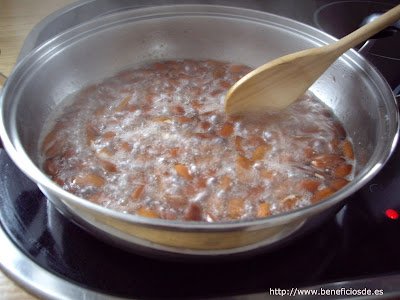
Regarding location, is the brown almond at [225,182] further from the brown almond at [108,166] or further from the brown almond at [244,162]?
the brown almond at [108,166]

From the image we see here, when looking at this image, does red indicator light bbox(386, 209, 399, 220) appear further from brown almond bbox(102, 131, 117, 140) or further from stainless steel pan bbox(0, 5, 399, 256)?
brown almond bbox(102, 131, 117, 140)

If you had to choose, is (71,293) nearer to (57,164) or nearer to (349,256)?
(57,164)

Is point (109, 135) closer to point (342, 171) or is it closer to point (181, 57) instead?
point (181, 57)

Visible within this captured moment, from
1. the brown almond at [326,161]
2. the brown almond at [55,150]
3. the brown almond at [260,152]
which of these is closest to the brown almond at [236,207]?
the brown almond at [260,152]

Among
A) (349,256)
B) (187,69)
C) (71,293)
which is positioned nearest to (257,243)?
(349,256)

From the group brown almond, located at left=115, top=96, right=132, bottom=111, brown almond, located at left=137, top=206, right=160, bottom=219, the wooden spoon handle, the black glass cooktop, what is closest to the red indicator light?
the black glass cooktop

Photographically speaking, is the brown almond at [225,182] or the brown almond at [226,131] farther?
the brown almond at [226,131]
